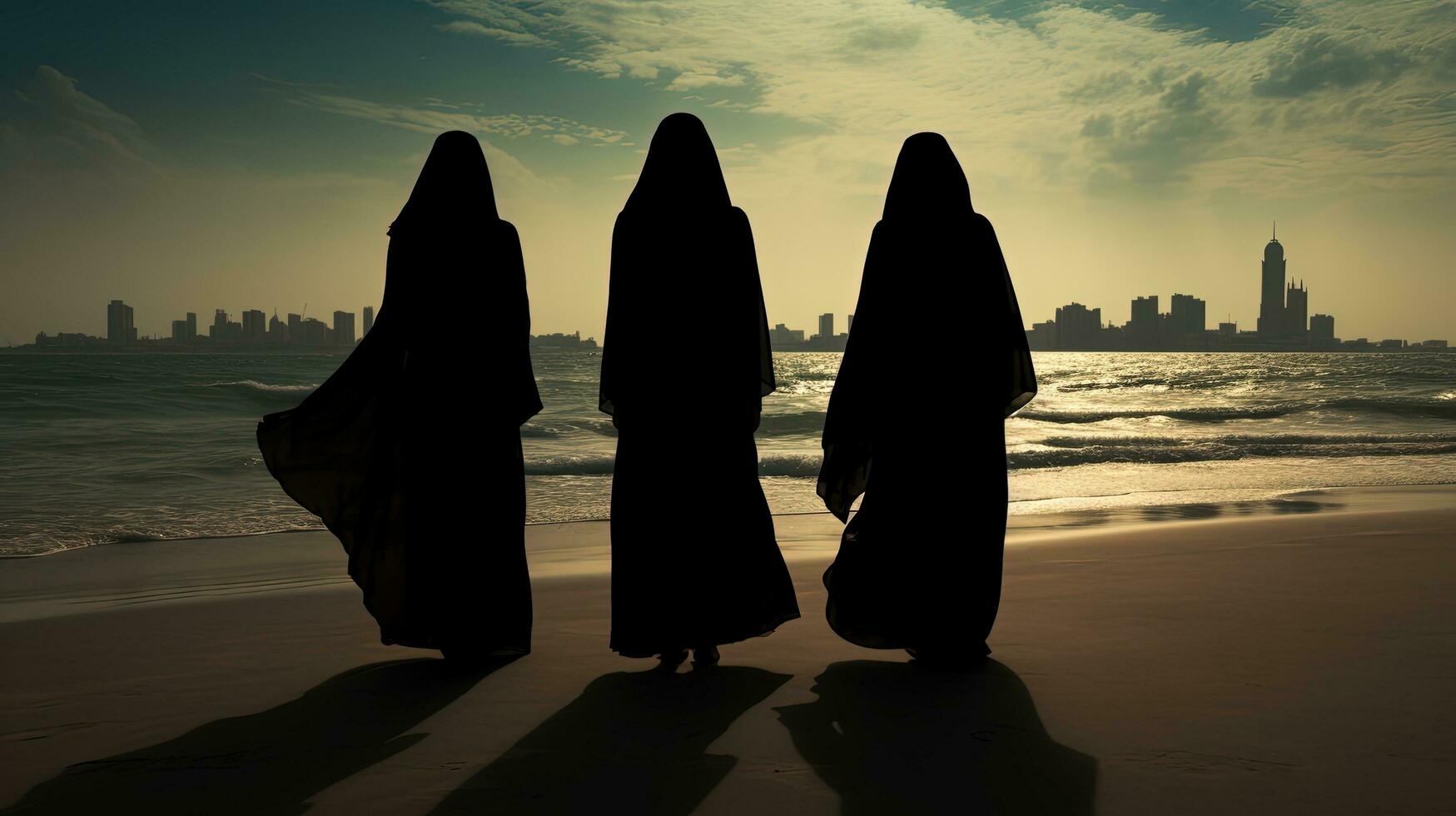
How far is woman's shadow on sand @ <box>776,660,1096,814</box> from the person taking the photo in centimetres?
254

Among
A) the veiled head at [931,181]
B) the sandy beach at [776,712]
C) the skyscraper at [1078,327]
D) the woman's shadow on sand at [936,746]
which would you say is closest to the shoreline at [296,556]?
the sandy beach at [776,712]

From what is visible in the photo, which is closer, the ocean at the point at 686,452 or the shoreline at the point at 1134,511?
the shoreline at the point at 1134,511

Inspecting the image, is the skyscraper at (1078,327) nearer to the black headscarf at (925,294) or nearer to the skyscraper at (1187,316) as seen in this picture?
the skyscraper at (1187,316)

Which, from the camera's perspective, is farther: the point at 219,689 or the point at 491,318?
the point at 491,318

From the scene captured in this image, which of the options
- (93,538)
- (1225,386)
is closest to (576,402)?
(93,538)

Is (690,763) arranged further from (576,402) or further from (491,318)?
(576,402)

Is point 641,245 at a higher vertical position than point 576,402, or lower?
higher

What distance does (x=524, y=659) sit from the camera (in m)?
4.02

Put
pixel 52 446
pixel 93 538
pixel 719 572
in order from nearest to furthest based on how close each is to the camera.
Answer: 1. pixel 719 572
2. pixel 93 538
3. pixel 52 446

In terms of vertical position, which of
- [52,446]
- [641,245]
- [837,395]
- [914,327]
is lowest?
[52,446]

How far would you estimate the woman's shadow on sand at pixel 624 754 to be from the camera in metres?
2.56

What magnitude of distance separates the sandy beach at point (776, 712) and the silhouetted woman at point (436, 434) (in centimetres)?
30

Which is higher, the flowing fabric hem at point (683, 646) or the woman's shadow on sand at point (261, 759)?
the flowing fabric hem at point (683, 646)

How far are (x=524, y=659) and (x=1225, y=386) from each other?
48.8 metres
